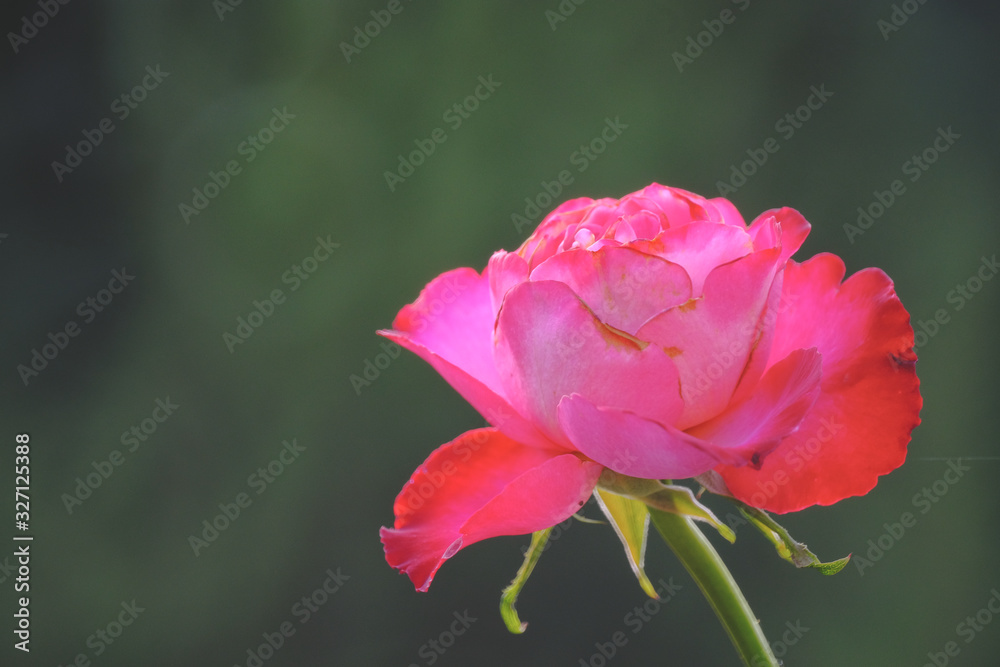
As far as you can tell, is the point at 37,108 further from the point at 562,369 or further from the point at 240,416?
the point at 562,369

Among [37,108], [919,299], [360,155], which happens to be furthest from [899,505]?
[37,108]

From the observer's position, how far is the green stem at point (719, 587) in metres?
0.21

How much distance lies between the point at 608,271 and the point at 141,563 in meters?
0.87
